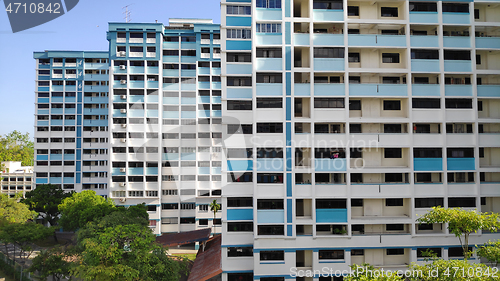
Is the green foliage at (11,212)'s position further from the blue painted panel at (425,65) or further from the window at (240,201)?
the blue painted panel at (425,65)

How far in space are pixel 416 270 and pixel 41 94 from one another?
51.9m

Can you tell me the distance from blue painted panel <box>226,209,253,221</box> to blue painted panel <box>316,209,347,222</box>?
14.9 ft

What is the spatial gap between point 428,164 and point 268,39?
13.1 meters

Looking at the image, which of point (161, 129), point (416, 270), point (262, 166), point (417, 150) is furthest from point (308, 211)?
point (161, 129)

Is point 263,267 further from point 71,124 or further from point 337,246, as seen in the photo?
point 71,124

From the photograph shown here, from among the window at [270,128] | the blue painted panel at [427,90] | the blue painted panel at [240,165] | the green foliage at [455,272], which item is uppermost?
the blue painted panel at [427,90]

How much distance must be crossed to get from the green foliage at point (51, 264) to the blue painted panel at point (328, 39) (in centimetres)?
2233

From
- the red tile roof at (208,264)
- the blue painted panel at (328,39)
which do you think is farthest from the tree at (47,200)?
the blue painted panel at (328,39)

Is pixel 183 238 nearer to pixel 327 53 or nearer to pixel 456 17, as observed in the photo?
pixel 327 53

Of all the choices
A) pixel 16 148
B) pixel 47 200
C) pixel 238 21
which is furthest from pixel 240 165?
pixel 16 148

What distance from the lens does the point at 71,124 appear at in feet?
157

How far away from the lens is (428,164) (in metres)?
21.7

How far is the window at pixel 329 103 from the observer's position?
2180 centimetres

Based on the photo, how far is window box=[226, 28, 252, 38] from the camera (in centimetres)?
2339
